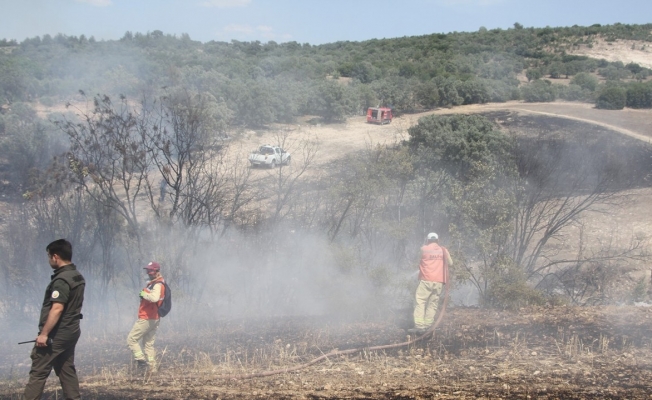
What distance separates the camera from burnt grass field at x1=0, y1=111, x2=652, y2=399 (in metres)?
5.83

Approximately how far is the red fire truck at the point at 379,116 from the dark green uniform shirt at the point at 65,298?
32.6 m

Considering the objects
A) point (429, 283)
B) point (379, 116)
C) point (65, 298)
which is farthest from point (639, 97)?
point (65, 298)

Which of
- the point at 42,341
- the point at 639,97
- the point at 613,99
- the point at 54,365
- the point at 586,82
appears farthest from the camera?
the point at 586,82

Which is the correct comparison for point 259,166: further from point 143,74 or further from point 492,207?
point 492,207

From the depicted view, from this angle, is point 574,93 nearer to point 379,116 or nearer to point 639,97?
point 639,97

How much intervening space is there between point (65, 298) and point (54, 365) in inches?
25.7

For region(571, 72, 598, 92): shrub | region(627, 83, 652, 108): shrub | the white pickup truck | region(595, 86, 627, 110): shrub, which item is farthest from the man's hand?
region(571, 72, 598, 92): shrub

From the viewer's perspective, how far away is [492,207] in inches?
464

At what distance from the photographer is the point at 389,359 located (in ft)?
22.8

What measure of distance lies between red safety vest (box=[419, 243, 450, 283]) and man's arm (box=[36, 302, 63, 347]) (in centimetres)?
483

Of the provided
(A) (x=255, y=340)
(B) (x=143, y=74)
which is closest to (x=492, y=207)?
(A) (x=255, y=340)

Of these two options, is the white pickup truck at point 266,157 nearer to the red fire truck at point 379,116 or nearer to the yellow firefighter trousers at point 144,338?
the red fire truck at point 379,116

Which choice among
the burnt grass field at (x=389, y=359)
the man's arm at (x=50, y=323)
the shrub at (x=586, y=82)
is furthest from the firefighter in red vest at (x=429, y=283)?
the shrub at (x=586, y=82)

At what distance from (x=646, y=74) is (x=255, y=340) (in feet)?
162
